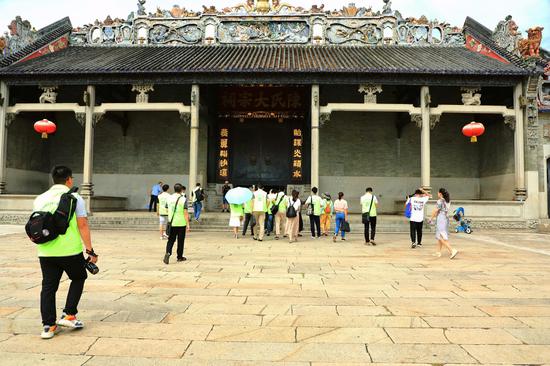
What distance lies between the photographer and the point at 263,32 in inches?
671

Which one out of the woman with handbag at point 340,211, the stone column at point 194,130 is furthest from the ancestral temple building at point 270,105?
the woman with handbag at point 340,211

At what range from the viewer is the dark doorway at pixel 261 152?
17.4m

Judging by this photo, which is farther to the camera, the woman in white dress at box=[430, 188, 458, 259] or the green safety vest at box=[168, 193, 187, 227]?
the woman in white dress at box=[430, 188, 458, 259]

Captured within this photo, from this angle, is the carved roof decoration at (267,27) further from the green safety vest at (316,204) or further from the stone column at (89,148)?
the green safety vest at (316,204)

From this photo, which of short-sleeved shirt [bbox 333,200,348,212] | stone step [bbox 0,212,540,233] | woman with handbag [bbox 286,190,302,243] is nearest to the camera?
woman with handbag [bbox 286,190,302,243]

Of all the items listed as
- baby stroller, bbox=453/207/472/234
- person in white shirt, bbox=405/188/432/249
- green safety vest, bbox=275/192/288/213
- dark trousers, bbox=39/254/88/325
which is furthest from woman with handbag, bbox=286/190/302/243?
dark trousers, bbox=39/254/88/325

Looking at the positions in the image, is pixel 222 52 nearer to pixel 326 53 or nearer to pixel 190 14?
pixel 190 14

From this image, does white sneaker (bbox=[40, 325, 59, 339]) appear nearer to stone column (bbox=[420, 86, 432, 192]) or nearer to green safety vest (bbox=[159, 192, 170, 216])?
green safety vest (bbox=[159, 192, 170, 216])

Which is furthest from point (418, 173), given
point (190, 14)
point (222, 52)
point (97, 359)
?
point (97, 359)

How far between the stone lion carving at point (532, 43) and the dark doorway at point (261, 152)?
9.45m

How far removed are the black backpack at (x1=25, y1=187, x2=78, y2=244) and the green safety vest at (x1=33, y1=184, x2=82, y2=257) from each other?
50mm

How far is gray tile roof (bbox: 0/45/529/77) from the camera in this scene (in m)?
13.2

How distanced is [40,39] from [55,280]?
16805 millimetres

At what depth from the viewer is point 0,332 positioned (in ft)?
9.99
